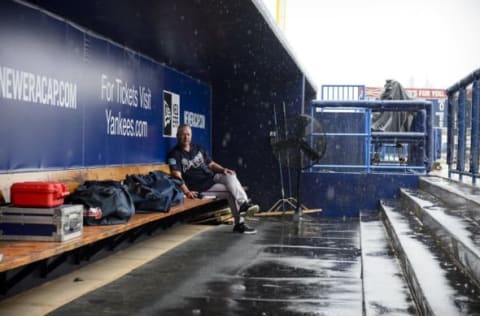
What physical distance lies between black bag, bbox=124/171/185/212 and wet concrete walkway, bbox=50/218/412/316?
0.54 meters

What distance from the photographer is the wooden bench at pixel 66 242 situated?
4.45 meters

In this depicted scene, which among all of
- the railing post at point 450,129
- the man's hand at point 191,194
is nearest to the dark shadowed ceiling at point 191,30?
the man's hand at point 191,194

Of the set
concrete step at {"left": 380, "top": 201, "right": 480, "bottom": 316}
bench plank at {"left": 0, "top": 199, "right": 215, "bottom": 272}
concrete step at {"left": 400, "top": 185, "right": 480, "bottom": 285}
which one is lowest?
concrete step at {"left": 380, "top": 201, "right": 480, "bottom": 316}

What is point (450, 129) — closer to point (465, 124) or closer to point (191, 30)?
point (465, 124)

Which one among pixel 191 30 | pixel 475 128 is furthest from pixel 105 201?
pixel 475 128

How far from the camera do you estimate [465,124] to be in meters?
8.55

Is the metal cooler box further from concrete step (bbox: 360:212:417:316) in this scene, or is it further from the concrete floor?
concrete step (bbox: 360:212:417:316)

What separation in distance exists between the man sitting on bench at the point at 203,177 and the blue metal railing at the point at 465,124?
283cm

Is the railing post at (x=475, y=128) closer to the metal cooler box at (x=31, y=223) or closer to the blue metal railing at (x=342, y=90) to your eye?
the metal cooler box at (x=31, y=223)

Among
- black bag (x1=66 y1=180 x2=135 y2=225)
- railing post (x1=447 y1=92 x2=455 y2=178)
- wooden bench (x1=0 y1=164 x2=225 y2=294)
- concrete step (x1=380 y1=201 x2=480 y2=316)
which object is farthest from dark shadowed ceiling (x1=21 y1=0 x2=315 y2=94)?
concrete step (x1=380 y1=201 x2=480 y2=316)

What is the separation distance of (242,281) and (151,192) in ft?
6.13

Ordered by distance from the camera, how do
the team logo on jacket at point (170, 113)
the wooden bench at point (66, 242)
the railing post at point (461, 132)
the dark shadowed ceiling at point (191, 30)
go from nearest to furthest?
1. the wooden bench at point (66, 242)
2. the dark shadowed ceiling at point (191, 30)
3. the railing post at point (461, 132)
4. the team logo on jacket at point (170, 113)

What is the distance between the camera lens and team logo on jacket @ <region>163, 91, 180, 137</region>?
9844 millimetres

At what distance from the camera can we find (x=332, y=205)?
11453 mm
